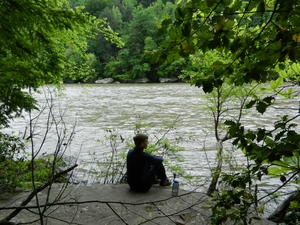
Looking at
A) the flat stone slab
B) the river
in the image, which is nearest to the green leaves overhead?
the flat stone slab

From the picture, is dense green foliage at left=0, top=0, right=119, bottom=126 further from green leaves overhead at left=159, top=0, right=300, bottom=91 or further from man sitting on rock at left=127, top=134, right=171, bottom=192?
green leaves overhead at left=159, top=0, right=300, bottom=91

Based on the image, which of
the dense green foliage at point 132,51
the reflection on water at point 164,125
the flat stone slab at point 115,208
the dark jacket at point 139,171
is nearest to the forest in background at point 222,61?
the flat stone slab at point 115,208

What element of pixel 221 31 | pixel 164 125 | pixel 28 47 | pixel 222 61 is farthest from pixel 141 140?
pixel 164 125

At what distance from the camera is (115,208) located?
12.9 feet

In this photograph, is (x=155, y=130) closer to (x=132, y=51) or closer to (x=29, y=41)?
(x=29, y=41)

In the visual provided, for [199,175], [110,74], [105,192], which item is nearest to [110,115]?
[199,175]

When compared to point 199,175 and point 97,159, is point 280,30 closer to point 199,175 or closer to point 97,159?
point 199,175

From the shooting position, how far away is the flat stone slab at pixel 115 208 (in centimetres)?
359

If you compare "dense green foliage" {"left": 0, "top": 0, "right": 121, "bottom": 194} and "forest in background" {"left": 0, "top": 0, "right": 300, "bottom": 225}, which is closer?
"forest in background" {"left": 0, "top": 0, "right": 300, "bottom": 225}

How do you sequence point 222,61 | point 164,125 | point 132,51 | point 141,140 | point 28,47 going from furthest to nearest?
1. point 132,51
2. point 164,125
3. point 141,140
4. point 28,47
5. point 222,61

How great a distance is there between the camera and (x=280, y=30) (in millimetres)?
1137

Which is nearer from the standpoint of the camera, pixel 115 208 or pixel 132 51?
pixel 115 208

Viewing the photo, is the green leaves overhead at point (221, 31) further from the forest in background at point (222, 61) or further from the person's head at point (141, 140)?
the person's head at point (141, 140)

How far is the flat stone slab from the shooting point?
3.59 meters
